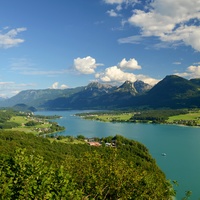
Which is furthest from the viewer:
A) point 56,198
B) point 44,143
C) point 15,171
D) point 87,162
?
point 44,143

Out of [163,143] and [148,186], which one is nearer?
[148,186]

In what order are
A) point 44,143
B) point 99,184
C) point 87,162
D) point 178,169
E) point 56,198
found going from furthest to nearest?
point 44,143
point 178,169
point 87,162
point 99,184
point 56,198

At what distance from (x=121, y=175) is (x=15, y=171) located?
7.18 m

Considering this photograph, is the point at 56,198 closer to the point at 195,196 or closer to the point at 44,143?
the point at 195,196

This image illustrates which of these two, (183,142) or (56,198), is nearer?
(56,198)

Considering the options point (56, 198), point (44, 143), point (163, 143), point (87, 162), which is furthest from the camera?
point (163, 143)

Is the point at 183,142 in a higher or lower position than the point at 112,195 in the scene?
lower

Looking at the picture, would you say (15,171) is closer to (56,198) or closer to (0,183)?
(0,183)

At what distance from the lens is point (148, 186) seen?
768 inches

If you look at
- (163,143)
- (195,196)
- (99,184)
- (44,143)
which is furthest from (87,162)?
(163,143)

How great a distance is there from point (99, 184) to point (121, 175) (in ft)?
5.32

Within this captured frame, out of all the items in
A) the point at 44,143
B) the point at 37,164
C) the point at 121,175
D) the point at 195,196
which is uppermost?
the point at 37,164

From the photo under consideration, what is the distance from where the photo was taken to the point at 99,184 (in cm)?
1881

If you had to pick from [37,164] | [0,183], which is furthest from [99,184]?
[0,183]
